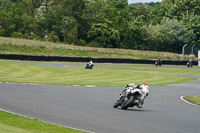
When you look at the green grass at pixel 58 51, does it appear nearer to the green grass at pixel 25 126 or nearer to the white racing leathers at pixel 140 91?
the white racing leathers at pixel 140 91

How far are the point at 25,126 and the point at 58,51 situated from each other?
69125mm

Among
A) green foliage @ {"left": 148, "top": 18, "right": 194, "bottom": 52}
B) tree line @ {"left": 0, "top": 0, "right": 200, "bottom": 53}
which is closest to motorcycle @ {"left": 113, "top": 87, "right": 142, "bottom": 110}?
tree line @ {"left": 0, "top": 0, "right": 200, "bottom": 53}

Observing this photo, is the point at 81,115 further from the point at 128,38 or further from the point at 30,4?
the point at 30,4

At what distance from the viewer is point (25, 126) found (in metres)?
10.4

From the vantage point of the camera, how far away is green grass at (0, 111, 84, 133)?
9.67 metres

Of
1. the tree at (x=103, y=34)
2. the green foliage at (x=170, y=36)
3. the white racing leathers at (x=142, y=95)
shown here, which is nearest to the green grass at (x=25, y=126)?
the white racing leathers at (x=142, y=95)

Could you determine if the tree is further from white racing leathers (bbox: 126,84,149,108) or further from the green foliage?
white racing leathers (bbox: 126,84,149,108)

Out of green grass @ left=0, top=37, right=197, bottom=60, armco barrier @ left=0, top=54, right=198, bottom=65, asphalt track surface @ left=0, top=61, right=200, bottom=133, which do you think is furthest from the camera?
green grass @ left=0, top=37, right=197, bottom=60

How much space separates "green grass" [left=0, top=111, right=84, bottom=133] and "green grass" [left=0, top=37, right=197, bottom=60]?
60.2 metres

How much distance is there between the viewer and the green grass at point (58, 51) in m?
74.5

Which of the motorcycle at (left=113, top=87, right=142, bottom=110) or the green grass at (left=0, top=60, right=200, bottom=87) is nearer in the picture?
the motorcycle at (left=113, top=87, right=142, bottom=110)

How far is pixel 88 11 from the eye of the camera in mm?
109125

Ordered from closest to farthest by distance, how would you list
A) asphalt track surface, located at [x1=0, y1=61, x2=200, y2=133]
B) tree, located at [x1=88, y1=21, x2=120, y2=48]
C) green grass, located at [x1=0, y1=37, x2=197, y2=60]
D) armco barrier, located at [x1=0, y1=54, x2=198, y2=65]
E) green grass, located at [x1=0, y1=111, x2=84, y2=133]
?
1. green grass, located at [x1=0, y1=111, x2=84, y2=133]
2. asphalt track surface, located at [x1=0, y1=61, x2=200, y2=133]
3. armco barrier, located at [x1=0, y1=54, x2=198, y2=65]
4. green grass, located at [x1=0, y1=37, x2=197, y2=60]
5. tree, located at [x1=88, y1=21, x2=120, y2=48]

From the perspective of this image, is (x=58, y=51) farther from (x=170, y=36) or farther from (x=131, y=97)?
(x=131, y=97)
